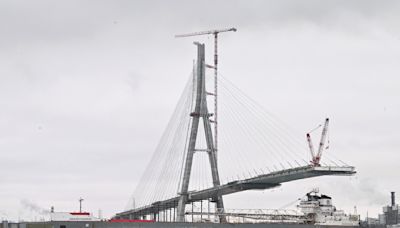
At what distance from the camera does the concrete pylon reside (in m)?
134

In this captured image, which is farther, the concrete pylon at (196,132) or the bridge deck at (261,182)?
the concrete pylon at (196,132)

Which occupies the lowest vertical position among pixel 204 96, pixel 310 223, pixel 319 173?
pixel 310 223

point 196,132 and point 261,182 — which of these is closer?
point 196,132

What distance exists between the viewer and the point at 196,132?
135000 mm

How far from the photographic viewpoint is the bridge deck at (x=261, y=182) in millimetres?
A: 122062

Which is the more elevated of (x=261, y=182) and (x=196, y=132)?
(x=196, y=132)

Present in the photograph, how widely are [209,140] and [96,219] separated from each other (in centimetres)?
2771

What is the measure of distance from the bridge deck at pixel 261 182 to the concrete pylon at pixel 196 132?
3.09m

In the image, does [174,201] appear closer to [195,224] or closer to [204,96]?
[204,96]

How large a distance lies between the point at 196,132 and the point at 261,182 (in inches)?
715

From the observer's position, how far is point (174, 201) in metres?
153

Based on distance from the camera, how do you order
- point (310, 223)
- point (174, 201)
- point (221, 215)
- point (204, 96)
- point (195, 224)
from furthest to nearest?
1. point (174, 201)
2. point (204, 96)
3. point (221, 215)
4. point (310, 223)
5. point (195, 224)

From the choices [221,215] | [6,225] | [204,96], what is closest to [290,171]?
[221,215]

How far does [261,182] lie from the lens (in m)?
141
